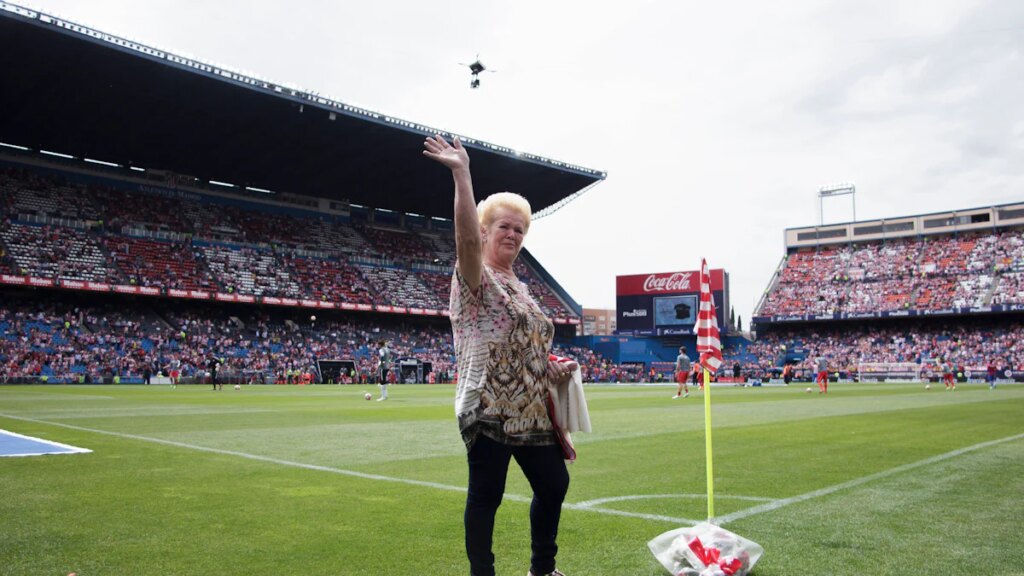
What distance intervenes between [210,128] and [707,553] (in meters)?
45.8

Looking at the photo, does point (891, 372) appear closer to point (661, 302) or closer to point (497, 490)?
point (661, 302)

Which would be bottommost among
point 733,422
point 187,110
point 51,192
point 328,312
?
point 733,422

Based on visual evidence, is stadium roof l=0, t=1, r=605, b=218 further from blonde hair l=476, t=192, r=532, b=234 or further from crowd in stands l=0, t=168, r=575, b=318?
blonde hair l=476, t=192, r=532, b=234

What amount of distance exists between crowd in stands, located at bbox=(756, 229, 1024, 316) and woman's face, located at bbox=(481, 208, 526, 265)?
221 feet

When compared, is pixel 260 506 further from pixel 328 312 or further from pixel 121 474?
pixel 328 312

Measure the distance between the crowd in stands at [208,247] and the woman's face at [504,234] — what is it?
4307cm

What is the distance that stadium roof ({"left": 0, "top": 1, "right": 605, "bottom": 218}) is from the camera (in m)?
35.2

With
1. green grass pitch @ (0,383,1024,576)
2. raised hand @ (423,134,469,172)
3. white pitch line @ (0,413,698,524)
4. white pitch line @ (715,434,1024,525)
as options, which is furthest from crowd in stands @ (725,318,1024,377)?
raised hand @ (423,134,469,172)

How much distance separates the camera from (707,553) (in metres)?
4.00

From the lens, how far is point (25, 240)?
134 feet

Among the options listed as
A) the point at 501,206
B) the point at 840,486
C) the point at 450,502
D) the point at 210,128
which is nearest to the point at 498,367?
the point at 501,206

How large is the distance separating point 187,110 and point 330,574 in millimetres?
42724

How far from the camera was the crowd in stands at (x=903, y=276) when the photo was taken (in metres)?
61.9

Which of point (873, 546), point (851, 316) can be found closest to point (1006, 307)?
point (851, 316)
